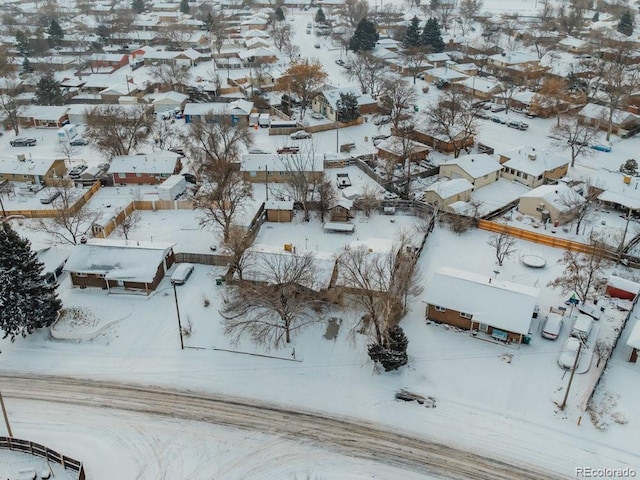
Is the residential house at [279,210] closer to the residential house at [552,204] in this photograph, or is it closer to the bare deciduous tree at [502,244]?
the bare deciduous tree at [502,244]

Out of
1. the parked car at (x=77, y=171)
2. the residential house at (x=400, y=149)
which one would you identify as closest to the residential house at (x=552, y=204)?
the residential house at (x=400, y=149)

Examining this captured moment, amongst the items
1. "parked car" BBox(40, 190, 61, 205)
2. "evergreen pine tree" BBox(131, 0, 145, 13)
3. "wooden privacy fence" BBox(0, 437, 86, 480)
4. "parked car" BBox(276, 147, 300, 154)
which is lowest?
"wooden privacy fence" BBox(0, 437, 86, 480)

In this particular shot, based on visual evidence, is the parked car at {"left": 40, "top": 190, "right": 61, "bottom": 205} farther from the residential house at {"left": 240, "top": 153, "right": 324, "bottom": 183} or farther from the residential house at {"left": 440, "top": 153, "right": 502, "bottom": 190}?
the residential house at {"left": 440, "top": 153, "right": 502, "bottom": 190}

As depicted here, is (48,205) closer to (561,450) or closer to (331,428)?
(331,428)

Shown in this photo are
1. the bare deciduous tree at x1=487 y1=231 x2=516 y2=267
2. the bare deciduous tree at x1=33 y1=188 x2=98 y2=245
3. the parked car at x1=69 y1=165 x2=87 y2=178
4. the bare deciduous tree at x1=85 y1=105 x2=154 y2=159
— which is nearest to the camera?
the bare deciduous tree at x1=487 y1=231 x2=516 y2=267

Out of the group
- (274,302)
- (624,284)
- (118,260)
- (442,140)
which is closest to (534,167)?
(442,140)

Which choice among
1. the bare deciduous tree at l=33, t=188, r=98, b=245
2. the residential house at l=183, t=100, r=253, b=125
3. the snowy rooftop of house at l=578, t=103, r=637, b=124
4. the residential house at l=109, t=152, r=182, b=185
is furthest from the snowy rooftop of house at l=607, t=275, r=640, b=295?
the residential house at l=183, t=100, r=253, b=125
